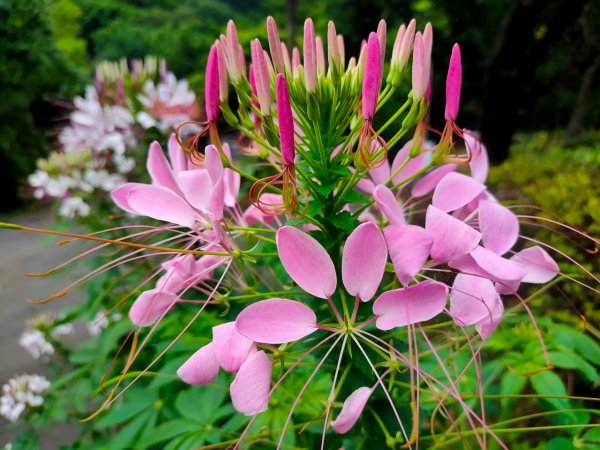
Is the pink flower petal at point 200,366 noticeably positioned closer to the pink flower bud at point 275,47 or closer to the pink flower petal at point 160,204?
the pink flower petal at point 160,204

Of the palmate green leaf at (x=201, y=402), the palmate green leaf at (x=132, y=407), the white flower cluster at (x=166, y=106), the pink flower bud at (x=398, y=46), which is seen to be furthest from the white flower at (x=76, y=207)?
the pink flower bud at (x=398, y=46)

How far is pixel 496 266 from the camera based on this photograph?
1.56 feet

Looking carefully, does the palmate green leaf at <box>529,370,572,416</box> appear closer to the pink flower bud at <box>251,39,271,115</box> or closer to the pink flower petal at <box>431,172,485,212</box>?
the pink flower petal at <box>431,172,485,212</box>

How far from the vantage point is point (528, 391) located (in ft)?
4.11

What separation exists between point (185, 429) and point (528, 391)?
0.92 meters

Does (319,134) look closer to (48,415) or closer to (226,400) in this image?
(226,400)

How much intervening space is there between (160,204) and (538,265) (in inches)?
18.7

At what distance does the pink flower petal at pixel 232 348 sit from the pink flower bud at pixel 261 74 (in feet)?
0.91

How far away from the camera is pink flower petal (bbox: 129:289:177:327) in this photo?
59 centimetres

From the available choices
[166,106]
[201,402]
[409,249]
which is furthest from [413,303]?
[166,106]

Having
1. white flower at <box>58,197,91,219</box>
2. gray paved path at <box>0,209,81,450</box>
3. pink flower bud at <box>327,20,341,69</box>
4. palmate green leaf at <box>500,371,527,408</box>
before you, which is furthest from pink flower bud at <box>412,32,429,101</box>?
gray paved path at <box>0,209,81,450</box>

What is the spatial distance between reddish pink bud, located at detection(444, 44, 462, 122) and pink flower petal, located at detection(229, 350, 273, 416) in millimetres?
374

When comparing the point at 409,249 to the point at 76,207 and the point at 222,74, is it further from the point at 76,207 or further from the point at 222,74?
the point at 76,207

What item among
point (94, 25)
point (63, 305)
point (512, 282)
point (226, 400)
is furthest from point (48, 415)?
point (94, 25)
